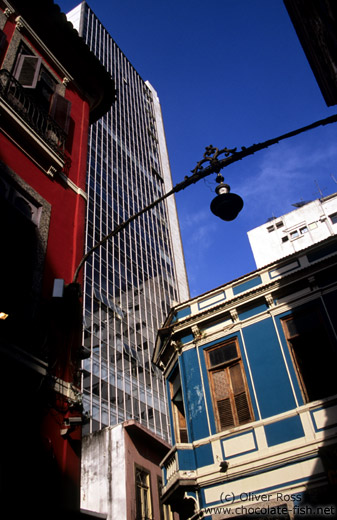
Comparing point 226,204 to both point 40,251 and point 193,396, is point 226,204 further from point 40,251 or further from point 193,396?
point 193,396

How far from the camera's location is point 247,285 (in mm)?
12609

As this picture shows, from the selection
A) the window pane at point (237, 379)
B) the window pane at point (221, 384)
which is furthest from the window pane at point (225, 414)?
the window pane at point (237, 379)

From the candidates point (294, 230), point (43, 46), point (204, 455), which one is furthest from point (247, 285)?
point (294, 230)

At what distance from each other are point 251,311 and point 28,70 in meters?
8.22

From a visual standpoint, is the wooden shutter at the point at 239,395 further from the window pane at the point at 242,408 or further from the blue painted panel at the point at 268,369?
the blue painted panel at the point at 268,369

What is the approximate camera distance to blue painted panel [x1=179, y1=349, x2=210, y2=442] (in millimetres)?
11023

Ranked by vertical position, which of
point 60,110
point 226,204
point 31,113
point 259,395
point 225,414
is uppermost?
point 60,110

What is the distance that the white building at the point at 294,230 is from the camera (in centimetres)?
4709

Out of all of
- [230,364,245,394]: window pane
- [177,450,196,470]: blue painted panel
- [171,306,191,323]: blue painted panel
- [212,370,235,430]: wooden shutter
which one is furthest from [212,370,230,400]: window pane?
[171,306,191,323]: blue painted panel

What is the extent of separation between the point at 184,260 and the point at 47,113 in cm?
5562

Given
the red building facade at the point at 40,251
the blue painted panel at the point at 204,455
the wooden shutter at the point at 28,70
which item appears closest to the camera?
the red building facade at the point at 40,251

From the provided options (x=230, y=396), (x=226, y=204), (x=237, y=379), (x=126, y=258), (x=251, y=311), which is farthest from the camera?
(x=126, y=258)

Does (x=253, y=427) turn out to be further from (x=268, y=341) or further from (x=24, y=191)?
(x=24, y=191)

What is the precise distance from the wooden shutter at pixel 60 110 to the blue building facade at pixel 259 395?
21.1 ft
